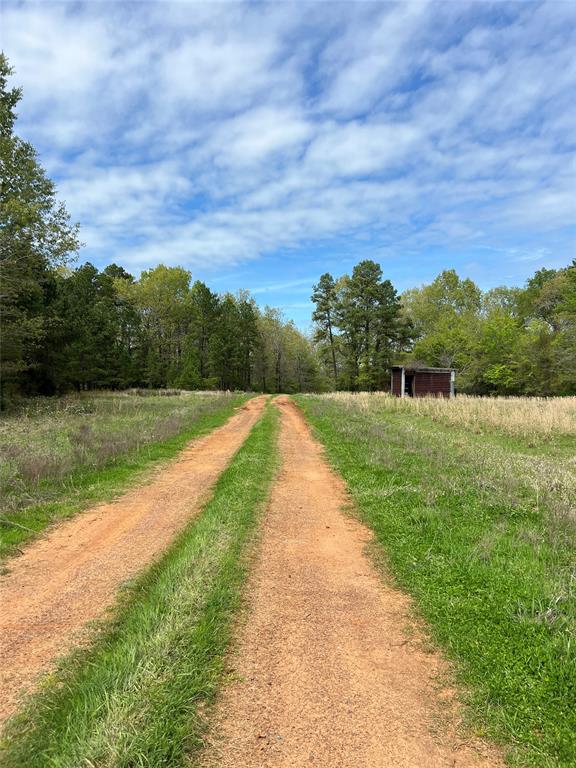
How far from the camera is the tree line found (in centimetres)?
4544

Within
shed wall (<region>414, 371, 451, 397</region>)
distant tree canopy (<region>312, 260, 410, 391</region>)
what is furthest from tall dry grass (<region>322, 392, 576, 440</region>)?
distant tree canopy (<region>312, 260, 410, 391</region>)

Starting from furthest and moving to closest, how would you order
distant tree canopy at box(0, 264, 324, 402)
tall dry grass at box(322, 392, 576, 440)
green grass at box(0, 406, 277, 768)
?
distant tree canopy at box(0, 264, 324, 402) → tall dry grass at box(322, 392, 576, 440) → green grass at box(0, 406, 277, 768)

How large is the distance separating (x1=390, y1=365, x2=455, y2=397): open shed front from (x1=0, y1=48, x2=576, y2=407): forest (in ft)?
46.0

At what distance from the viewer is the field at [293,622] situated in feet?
7.97

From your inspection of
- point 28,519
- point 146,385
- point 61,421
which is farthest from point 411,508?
point 146,385

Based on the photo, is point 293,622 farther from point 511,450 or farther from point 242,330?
point 242,330

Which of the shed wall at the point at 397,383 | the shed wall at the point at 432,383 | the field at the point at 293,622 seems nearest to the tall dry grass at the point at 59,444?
the field at the point at 293,622

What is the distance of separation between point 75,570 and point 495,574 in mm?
4433

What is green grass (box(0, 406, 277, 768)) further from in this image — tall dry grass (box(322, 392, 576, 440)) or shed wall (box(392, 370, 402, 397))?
shed wall (box(392, 370, 402, 397))

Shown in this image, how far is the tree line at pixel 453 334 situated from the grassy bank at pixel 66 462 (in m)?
40.1

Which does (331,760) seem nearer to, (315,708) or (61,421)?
(315,708)

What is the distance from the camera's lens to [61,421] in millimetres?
16234

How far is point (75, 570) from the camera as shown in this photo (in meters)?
4.75

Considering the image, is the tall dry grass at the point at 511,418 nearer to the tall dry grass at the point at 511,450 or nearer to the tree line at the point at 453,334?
the tall dry grass at the point at 511,450
